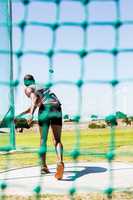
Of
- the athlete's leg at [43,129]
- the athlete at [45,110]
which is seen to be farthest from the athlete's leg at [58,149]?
the athlete's leg at [43,129]

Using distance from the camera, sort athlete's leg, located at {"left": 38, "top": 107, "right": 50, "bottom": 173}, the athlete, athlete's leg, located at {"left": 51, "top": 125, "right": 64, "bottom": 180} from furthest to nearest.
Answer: athlete's leg, located at {"left": 51, "top": 125, "right": 64, "bottom": 180} < athlete's leg, located at {"left": 38, "top": 107, "right": 50, "bottom": 173} < the athlete

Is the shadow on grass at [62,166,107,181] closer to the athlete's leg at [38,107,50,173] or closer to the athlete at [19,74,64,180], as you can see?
the athlete at [19,74,64,180]

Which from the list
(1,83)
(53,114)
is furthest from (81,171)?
(1,83)

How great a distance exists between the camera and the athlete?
511 centimetres

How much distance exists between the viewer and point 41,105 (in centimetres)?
546

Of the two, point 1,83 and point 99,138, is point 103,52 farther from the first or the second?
point 99,138

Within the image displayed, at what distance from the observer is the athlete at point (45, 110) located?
Answer: 5.11 meters

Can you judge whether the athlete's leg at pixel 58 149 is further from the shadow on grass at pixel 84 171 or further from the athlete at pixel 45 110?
the shadow on grass at pixel 84 171

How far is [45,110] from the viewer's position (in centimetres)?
552

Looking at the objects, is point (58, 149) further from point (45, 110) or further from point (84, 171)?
point (84, 171)

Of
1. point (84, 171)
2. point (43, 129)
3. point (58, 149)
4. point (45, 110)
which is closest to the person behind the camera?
point (45, 110)

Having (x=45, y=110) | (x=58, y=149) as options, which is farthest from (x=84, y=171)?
(x=45, y=110)

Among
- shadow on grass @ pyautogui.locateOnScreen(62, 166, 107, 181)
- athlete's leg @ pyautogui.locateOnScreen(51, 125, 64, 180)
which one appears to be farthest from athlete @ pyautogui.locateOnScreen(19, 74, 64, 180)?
shadow on grass @ pyautogui.locateOnScreen(62, 166, 107, 181)

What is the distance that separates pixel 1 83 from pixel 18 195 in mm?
1279
